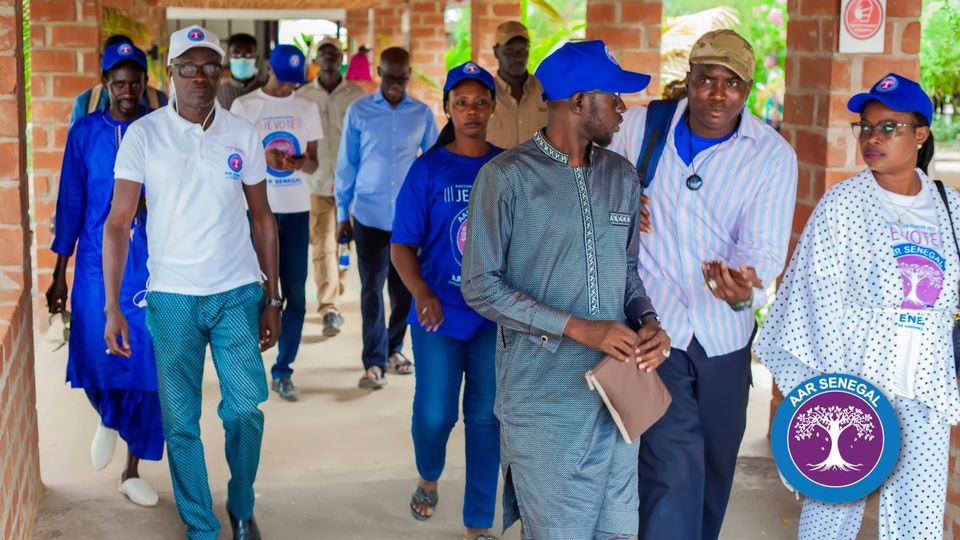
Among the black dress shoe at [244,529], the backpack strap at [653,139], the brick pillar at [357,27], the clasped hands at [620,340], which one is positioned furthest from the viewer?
the brick pillar at [357,27]

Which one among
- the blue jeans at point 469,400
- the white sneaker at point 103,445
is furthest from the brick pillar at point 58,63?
the blue jeans at point 469,400

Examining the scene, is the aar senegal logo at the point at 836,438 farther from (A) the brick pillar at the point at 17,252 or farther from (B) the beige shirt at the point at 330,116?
(B) the beige shirt at the point at 330,116

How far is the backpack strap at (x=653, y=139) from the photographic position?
4.58 metres

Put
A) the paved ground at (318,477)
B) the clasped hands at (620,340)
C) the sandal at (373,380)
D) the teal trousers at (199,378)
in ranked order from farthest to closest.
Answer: the sandal at (373,380) < the paved ground at (318,477) < the teal trousers at (199,378) < the clasped hands at (620,340)

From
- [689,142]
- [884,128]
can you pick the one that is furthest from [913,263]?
[689,142]

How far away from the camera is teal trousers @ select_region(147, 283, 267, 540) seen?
5.01 m

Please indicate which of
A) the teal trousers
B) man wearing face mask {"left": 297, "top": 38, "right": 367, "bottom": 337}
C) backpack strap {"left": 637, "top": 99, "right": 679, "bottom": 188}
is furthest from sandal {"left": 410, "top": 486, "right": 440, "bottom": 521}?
man wearing face mask {"left": 297, "top": 38, "right": 367, "bottom": 337}

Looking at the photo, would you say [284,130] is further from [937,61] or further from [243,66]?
[937,61]

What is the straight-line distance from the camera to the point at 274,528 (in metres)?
5.68

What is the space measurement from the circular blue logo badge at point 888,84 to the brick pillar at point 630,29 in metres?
3.54

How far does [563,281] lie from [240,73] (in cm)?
528

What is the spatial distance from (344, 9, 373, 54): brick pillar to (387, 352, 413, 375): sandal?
16.6 metres

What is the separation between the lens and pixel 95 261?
561 cm

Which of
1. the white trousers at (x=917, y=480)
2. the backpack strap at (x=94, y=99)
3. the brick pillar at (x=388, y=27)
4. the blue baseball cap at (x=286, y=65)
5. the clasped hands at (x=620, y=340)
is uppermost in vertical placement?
the brick pillar at (x=388, y=27)
